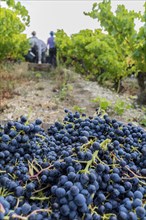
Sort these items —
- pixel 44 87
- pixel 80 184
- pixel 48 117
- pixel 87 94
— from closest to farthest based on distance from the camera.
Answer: pixel 80 184
pixel 48 117
pixel 87 94
pixel 44 87

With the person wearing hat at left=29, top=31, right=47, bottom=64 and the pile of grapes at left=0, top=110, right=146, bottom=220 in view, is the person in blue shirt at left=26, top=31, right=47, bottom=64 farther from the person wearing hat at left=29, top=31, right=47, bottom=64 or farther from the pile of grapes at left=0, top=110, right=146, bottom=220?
the pile of grapes at left=0, top=110, right=146, bottom=220

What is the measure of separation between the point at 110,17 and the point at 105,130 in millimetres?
5880

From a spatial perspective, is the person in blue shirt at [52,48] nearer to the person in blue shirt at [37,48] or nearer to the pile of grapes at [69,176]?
the person in blue shirt at [37,48]

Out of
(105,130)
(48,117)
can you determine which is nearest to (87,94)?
(48,117)

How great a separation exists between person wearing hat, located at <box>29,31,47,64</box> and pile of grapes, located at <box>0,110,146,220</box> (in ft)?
40.3

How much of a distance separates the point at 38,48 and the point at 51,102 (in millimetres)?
7913

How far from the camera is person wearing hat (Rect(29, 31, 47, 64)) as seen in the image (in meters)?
13.4

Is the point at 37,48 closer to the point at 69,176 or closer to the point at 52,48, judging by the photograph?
the point at 52,48

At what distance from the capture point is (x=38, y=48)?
44.4ft

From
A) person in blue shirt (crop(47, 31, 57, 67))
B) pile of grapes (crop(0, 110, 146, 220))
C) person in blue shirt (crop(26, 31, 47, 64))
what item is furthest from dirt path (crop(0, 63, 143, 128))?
person in blue shirt (crop(26, 31, 47, 64))

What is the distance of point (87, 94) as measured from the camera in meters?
6.87

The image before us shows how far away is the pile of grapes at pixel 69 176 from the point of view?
92 centimetres

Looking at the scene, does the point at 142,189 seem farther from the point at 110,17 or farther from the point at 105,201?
the point at 110,17

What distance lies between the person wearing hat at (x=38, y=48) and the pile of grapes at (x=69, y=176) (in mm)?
12290
